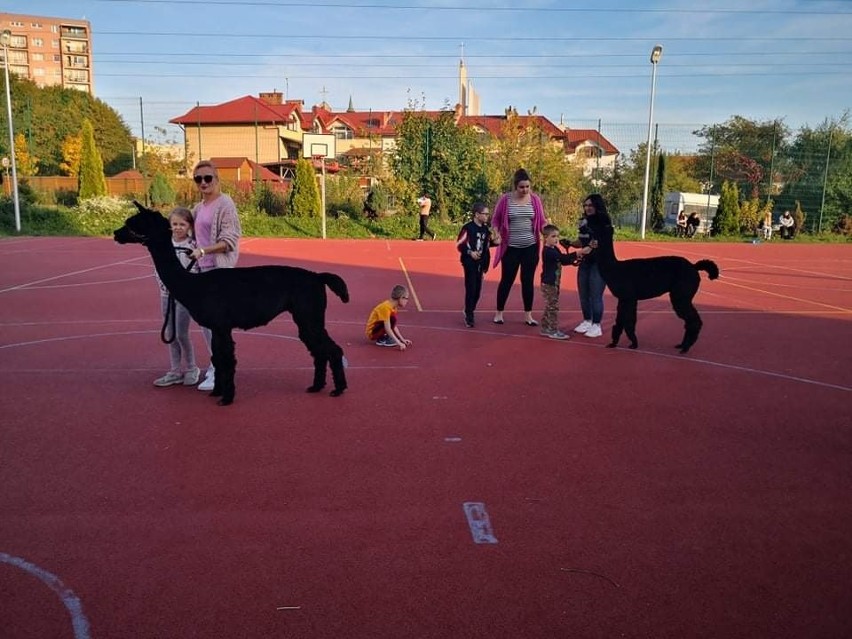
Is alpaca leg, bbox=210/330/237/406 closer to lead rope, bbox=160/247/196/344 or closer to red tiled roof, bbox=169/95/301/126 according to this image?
lead rope, bbox=160/247/196/344

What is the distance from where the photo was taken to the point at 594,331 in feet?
32.0

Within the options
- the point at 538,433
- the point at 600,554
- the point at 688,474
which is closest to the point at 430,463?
the point at 538,433

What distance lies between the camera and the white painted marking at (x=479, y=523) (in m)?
3.99

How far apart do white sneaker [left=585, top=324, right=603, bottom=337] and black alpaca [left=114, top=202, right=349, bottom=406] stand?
4.64 m

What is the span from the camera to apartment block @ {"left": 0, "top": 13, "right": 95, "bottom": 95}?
105688 millimetres

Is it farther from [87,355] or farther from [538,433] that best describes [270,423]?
[87,355]

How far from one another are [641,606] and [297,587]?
172 centimetres

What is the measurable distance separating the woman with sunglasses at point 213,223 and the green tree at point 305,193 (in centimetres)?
2495

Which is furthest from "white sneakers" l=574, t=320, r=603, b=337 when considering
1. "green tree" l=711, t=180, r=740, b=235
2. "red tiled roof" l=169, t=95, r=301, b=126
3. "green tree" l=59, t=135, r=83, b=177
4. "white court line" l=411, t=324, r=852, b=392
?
"green tree" l=59, t=135, r=83, b=177

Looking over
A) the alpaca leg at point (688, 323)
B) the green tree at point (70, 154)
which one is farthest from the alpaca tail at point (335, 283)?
the green tree at point (70, 154)

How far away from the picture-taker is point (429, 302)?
1262cm

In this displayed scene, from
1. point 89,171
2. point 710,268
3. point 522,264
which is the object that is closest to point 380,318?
point 522,264

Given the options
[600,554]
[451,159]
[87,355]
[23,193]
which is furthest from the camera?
[23,193]

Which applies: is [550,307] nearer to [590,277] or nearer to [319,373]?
[590,277]
